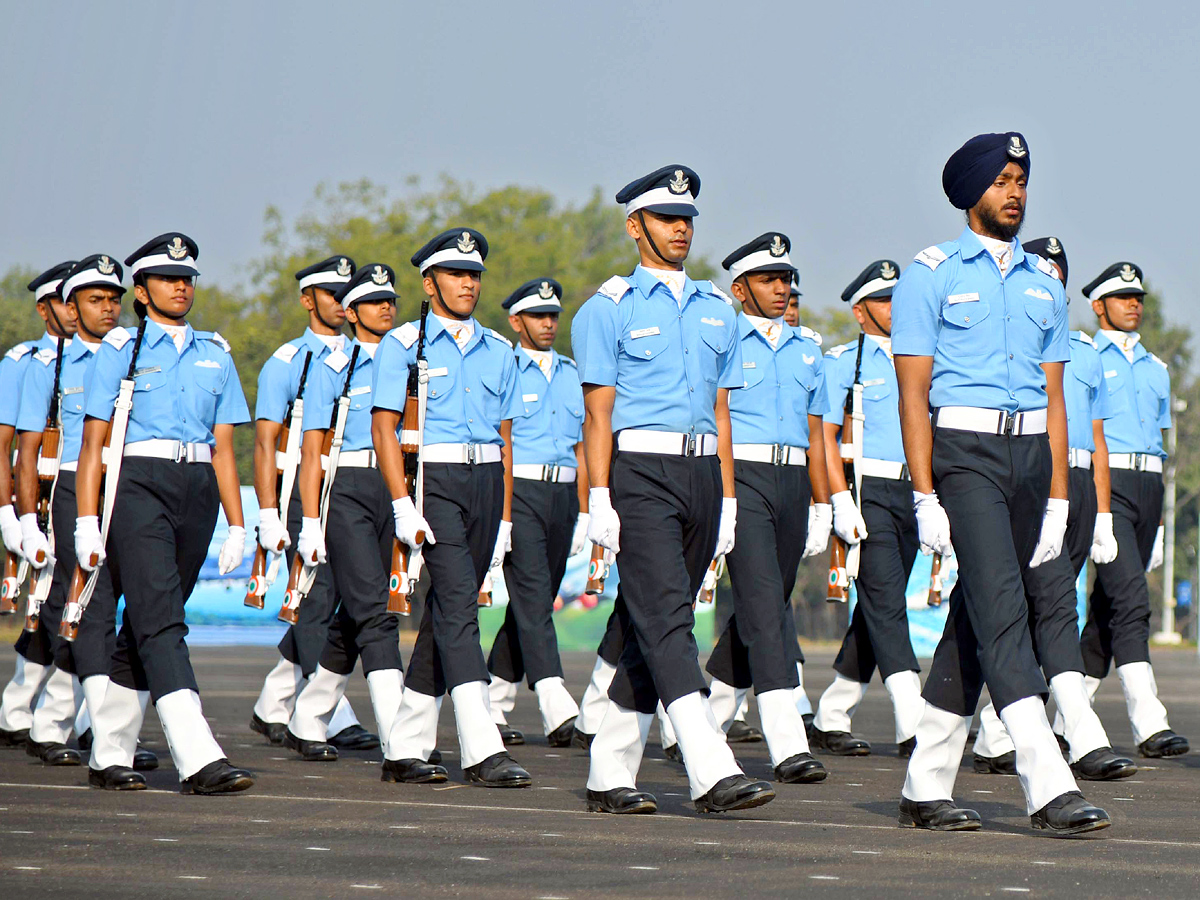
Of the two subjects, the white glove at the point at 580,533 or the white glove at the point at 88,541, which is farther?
the white glove at the point at 580,533

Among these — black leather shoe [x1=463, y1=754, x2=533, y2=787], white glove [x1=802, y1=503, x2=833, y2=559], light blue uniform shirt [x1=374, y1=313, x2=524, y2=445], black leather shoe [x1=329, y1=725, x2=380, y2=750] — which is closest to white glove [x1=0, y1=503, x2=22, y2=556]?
black leather shoe [x1=329, y1=725, x2=380, y2=750]

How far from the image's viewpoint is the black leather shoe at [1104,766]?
27.8ft

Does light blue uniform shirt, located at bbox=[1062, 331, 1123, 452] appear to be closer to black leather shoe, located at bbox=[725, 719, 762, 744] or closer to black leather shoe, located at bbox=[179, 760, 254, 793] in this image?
black leather shoe, located at bbox=[725, 719, 762, 744]

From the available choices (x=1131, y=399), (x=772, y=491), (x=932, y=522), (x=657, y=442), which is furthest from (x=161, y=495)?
(x=1131, y=399)

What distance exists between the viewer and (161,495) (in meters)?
8.80

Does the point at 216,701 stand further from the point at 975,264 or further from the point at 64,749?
the point at 975,264

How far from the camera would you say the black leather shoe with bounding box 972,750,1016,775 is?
9945 millimetres

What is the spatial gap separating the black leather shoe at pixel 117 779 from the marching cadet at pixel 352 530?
4.00 feet

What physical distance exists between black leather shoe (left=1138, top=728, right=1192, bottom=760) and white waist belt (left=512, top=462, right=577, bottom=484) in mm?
3844

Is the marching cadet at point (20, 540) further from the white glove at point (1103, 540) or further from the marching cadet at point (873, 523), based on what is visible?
the white glove at point (1103, 540)

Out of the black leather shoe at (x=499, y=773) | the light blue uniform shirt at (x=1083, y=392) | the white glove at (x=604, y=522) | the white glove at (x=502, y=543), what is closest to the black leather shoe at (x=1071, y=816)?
the white glove at (x=604, y=522)

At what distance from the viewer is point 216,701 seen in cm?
1526

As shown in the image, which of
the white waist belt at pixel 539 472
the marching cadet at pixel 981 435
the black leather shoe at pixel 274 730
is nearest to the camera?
the marching cadet at pixel 981 435

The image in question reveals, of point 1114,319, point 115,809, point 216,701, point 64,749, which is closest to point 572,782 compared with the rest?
point 115,809
